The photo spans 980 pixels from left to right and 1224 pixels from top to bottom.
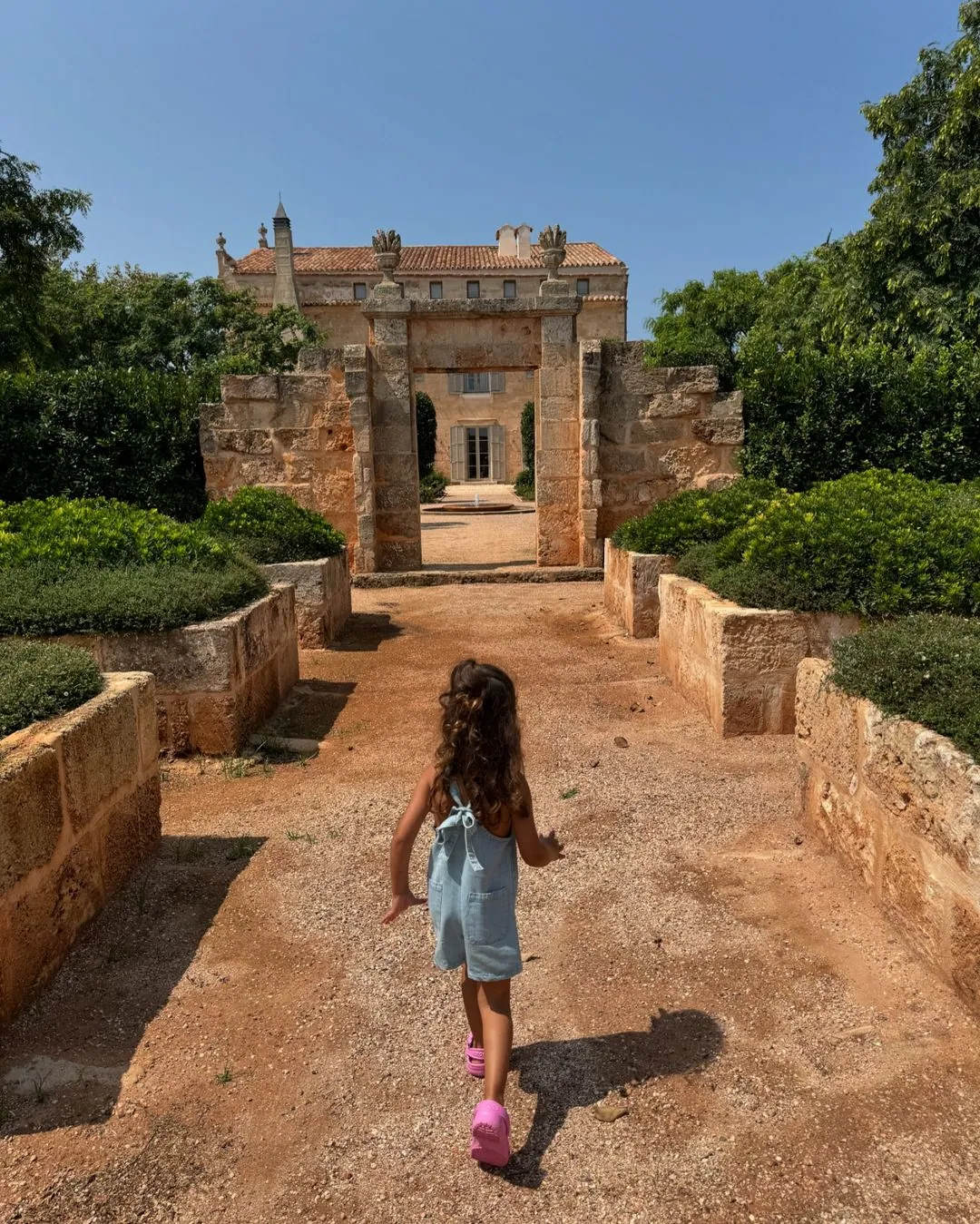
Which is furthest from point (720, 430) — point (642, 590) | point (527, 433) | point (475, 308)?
point (527, 433)

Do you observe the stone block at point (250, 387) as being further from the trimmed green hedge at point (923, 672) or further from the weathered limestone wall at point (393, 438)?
the trimmed green hedge at point (923, 672)

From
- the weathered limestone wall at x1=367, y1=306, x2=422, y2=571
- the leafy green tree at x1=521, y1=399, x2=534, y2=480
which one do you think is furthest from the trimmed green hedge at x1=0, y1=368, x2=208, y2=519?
the leafy green tree at x1=521, y1=399, x2=534, y2=480

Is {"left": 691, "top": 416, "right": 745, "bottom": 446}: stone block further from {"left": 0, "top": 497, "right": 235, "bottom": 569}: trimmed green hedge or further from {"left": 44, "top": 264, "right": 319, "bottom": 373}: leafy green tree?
{"left": 44, "top": 264, "right": 319, "bottom": 373}: leafy green tree

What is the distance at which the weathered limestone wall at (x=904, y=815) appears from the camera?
2.44m

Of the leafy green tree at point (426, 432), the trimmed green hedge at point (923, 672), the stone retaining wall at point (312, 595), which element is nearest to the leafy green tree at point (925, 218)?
the stone retaining wall at point (312, 595)

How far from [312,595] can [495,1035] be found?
5569 millimetres

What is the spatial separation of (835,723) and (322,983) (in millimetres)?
2118

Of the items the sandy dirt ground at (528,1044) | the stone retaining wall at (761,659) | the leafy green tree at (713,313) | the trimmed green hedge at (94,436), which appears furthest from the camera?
the leafy green tree at (713,313)

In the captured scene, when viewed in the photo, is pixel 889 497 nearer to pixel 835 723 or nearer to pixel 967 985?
pixel 835 723

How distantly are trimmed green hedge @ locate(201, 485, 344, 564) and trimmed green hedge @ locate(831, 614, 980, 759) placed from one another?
5182 mm

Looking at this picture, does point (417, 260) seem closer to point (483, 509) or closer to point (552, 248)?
point (483, 509)

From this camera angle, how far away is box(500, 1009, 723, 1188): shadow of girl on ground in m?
2.18

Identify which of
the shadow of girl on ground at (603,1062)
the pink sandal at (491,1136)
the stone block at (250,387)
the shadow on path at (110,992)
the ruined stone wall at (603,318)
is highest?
the ruined stone wall at (603,318)

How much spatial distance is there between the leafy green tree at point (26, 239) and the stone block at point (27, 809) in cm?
1358
